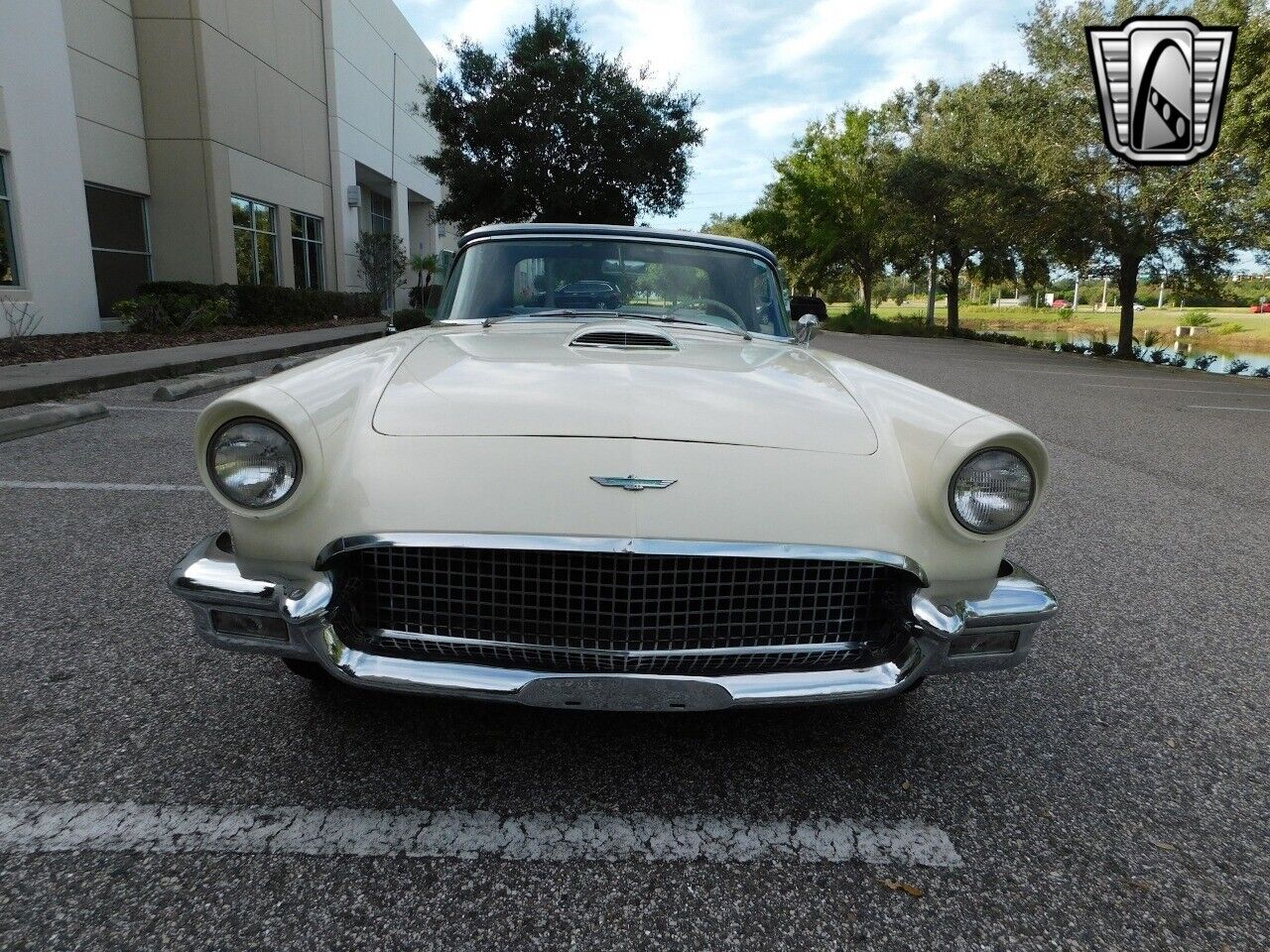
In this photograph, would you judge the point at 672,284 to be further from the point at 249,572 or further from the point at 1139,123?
the point at 1139,123

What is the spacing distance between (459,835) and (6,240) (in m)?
13.3

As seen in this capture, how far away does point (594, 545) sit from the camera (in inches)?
67.8

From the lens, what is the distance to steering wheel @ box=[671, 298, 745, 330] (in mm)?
3330

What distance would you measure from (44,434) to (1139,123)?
16022mm

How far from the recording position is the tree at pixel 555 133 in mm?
21641

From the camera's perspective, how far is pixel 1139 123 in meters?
14.2

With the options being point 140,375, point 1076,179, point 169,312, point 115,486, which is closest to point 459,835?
point 115,486

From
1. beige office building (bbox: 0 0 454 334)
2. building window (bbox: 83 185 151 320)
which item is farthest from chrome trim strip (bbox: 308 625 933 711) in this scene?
building window (bbox: 83 185 151 320)

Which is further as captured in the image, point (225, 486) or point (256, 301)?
point (256, 301)

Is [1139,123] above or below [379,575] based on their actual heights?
above

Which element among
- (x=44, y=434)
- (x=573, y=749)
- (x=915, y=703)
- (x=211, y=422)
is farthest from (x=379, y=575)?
(x=44, y=434)

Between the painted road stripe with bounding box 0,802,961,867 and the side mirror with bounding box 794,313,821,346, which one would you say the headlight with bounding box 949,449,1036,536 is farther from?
the side mirror with bounding box 794,313,821,346

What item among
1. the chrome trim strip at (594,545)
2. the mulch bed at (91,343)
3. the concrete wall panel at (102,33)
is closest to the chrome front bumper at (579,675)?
the chrome trim strip at (594,545)

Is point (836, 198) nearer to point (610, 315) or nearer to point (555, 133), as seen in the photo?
point (555, 133)
